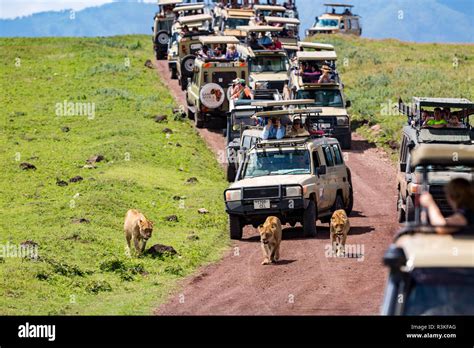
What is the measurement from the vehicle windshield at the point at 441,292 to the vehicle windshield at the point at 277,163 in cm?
1468

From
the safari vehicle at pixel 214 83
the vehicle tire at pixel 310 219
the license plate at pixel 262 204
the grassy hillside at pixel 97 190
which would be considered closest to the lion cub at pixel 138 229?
the grassy hillside at pixel 97 190

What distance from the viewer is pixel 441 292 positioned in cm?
923

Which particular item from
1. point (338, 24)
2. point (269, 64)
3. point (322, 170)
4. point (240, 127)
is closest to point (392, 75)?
point (269, 64)

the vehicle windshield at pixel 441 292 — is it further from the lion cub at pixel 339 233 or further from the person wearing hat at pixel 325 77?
the person wearing hat at pixel 325 77

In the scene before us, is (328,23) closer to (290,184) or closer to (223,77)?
(223,77)

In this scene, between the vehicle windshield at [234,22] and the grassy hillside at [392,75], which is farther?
the vehicle windshield at [234,22]

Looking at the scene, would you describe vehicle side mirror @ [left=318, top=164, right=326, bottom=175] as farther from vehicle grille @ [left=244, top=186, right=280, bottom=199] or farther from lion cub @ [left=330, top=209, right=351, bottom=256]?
lion cub @ [left=330, top=209, right=351, bottom=256]

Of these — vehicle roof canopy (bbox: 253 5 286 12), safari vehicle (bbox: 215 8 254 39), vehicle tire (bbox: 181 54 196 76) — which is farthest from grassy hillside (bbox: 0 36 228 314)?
vehicle roof canopy (bbox: 253 5 286 12)

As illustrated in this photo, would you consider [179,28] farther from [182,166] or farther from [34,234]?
[34,234]

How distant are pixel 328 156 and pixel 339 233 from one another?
431 cm

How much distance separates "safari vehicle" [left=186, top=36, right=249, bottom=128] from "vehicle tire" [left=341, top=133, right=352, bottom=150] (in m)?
4.64

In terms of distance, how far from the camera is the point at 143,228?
21.7 meters

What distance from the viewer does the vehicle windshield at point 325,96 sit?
37.0 metres

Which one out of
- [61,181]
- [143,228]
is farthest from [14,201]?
[143,228]
